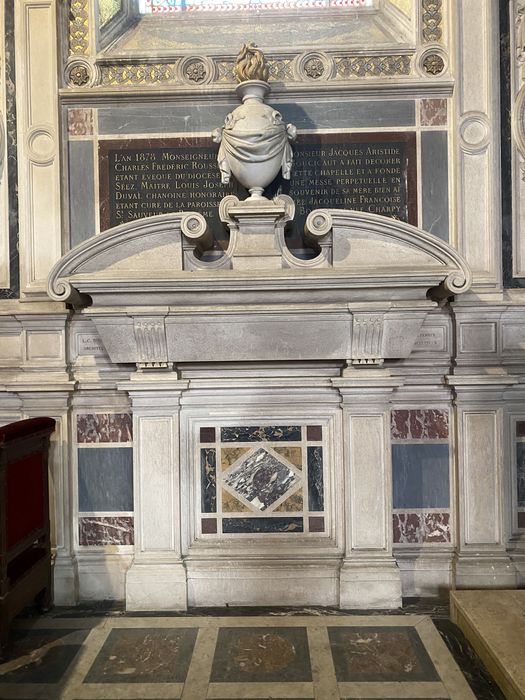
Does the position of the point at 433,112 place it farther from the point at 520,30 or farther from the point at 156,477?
the point at 156,477

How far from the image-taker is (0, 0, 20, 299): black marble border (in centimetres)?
366

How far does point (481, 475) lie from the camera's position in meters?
3.51

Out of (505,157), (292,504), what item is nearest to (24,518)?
(292,504)

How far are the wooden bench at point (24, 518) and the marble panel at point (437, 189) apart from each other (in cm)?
277

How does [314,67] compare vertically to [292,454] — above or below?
above

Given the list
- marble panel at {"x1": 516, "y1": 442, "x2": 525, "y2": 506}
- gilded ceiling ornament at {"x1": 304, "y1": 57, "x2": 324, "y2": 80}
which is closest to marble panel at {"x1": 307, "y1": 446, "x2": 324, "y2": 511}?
marble panel at {"x1": 516, "y1": 442, "x2": 525, "y2": 506}

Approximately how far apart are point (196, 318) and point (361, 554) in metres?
1.75

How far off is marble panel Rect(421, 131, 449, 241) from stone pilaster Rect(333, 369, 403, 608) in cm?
106

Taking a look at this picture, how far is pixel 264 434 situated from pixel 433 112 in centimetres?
240

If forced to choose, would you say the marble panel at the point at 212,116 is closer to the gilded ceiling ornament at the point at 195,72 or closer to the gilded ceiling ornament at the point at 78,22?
the gilded ceiling ornament at the point at 195,72

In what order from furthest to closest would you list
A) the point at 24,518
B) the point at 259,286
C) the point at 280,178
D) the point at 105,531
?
the point at 280,178, the point at 105,531, the point at 259,286, the point at 24,518

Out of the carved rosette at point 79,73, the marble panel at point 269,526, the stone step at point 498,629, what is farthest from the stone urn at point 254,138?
the stone step at point 498,629

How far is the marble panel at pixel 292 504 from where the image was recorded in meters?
3.52

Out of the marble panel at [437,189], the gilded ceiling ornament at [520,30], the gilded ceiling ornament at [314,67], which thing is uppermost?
the gilded ceiling ornament at [520,30]
